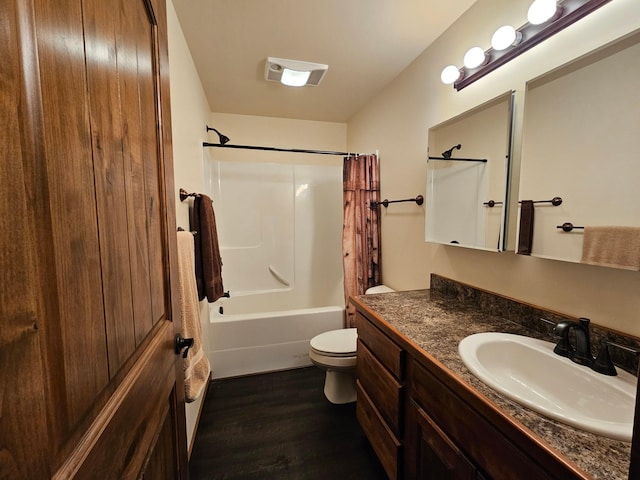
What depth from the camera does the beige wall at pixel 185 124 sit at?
1392 mm

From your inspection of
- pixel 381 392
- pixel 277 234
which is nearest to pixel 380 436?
pixel 381 392

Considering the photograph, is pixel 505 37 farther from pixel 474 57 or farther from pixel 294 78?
pixel 294 78

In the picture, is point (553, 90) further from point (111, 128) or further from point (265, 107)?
point (265, 107)

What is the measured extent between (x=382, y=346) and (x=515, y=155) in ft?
3.42

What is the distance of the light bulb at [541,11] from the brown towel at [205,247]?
1.79 meters

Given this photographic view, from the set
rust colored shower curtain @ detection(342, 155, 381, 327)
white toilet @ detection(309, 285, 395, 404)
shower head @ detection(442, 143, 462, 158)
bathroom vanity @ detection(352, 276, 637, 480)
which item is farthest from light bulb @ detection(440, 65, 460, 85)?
white toilet @ detection(309, 285, 395, 404)

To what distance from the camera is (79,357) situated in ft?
1.34

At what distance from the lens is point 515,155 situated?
1.24m

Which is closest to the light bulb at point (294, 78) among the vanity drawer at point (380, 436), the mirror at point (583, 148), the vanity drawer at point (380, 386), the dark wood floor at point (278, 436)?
the mirror at point (583, 148)

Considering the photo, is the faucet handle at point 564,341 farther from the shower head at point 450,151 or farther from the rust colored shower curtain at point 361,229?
the rust colored shower curtain at point 361,229

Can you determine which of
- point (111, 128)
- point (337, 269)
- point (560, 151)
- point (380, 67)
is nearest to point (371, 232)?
point (337, 269)

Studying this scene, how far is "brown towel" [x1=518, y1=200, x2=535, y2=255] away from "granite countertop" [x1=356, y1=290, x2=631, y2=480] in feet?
1.13

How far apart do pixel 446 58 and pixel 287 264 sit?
2.30m

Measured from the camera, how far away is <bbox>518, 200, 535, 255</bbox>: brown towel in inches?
45.6
